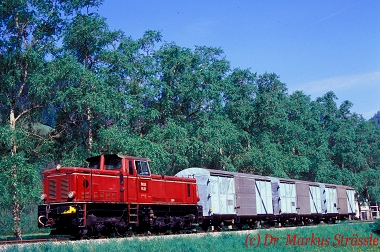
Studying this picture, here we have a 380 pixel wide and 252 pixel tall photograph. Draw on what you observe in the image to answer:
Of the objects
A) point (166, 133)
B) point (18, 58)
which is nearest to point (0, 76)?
point (18, 58)

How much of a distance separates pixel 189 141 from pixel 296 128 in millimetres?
22389

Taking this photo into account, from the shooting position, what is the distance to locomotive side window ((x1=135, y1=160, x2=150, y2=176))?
2226cm

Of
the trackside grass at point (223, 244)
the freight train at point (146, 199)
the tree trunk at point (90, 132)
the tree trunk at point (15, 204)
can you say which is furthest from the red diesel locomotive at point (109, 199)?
the tree trunk at point (90, 132)

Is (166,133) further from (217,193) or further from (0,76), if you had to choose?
(0,76)

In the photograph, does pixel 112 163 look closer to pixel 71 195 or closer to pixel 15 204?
pixel 71 195

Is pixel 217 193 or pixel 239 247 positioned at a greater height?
pixel 217 193

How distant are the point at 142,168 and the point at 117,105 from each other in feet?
37.2

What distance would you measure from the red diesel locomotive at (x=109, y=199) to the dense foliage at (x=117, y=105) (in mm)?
7790

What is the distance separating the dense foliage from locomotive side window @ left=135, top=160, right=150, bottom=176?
8.46 metres

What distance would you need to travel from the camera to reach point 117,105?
32.9 m

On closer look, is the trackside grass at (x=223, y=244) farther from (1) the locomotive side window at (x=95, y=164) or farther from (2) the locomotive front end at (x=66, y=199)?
(1) the locomotive side window at (x=95, y=164)

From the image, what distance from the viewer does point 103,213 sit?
21062 millimetres

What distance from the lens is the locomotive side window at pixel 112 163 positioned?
2156 centimetres

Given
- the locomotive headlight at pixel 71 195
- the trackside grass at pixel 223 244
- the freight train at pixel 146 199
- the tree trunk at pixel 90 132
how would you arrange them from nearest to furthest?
1. the trackside grass at pixel 223 244
2. the locomotive headlight at pixel 71 195
3. the freight train at pixel 146 199
4. the tree trunk at pixel 90 132
